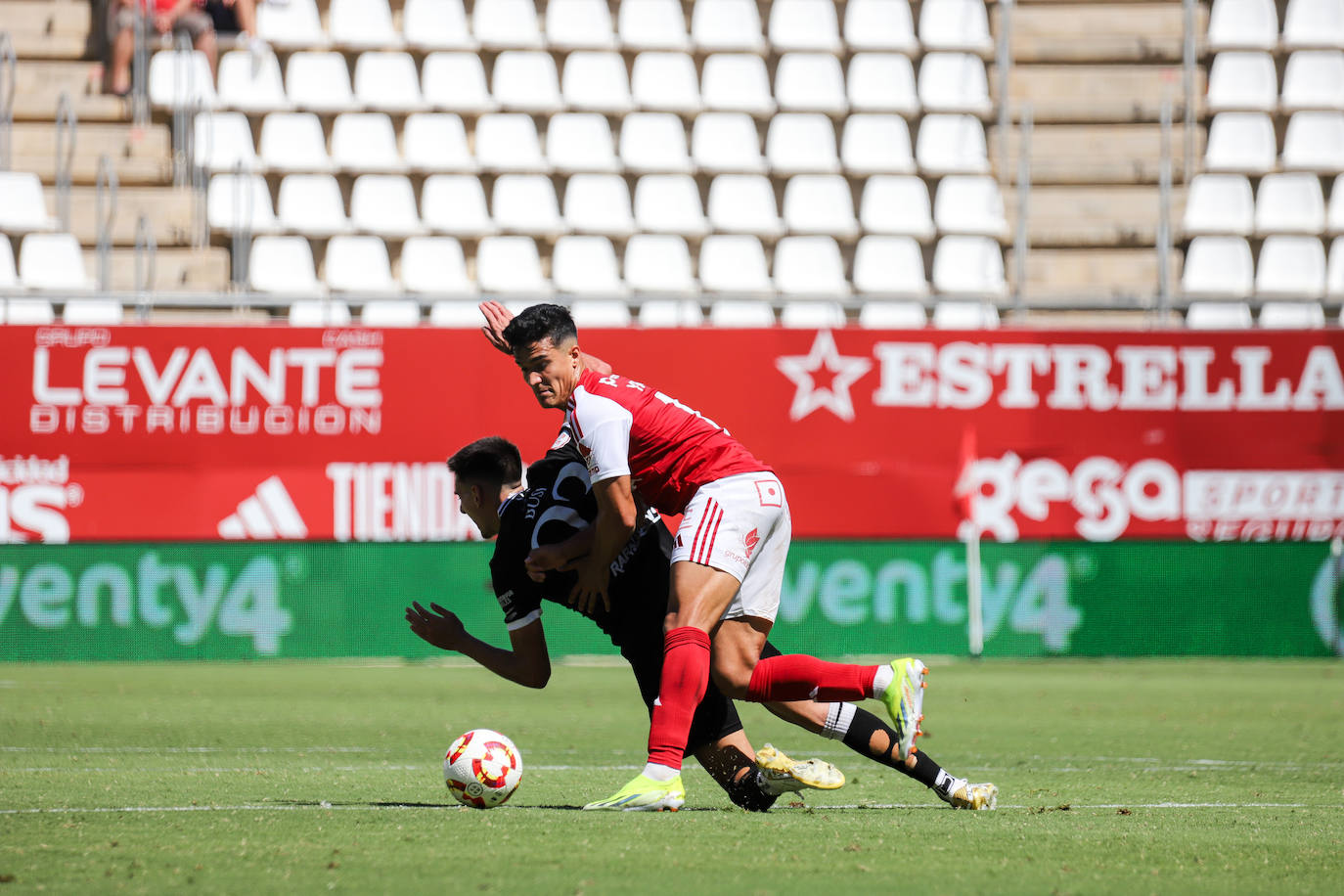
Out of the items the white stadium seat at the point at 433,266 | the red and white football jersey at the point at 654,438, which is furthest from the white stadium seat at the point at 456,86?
the red and white football jersey at the point at 654,438

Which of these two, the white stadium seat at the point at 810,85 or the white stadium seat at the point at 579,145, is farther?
the white stadium seat at the point at 810,85

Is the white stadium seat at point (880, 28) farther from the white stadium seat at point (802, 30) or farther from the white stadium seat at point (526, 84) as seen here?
the white stadium seat at point (526, 84)

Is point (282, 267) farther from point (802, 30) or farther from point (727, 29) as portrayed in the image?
point (802, 30)

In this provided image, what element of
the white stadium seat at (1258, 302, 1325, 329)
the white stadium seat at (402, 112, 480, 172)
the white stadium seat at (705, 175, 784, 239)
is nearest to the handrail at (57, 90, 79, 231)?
the white stadium seat at (402, 112, 480, 172)

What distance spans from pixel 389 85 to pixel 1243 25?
35.2ft

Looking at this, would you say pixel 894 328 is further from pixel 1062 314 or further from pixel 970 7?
pixel 970 7

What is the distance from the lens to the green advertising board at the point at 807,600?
53.4ft

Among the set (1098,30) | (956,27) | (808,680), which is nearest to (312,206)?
(956,27)

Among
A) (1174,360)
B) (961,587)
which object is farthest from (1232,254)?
(961,587)

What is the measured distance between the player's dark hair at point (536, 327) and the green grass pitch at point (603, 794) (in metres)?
1.71

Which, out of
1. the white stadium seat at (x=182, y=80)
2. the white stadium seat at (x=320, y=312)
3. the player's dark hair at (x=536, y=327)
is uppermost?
the white stadium seat at (x=182, y=80)

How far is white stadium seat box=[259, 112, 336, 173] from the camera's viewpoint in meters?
20.3

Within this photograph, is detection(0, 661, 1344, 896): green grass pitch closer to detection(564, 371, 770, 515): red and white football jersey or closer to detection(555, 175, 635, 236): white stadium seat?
detection(564, 371, 770, 515): red and white football jersey

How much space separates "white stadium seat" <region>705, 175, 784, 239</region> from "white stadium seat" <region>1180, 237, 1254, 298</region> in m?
4.83
